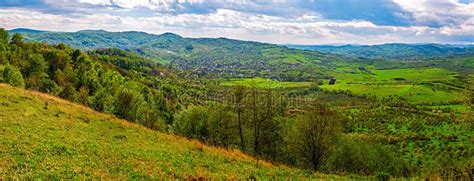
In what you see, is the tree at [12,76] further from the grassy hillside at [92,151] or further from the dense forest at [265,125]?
the grassy hillside at [92,151]

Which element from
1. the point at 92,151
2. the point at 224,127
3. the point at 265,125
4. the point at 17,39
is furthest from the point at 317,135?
the point at 17,39

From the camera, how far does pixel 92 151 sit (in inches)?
766

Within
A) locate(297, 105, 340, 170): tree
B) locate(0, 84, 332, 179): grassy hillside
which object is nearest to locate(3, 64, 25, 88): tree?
locate(0, 84, 332, 179): grassy hillside

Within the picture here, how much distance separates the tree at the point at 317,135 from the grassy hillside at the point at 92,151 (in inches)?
743

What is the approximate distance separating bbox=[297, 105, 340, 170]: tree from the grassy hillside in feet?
61.9

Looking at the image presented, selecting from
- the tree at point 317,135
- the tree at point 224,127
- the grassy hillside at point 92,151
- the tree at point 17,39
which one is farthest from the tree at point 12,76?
the tree at point 317,135

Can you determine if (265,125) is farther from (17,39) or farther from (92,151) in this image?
(17,39)

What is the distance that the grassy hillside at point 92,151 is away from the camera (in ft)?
52.7

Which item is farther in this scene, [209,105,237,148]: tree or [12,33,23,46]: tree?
[12,33,23,46]: tree

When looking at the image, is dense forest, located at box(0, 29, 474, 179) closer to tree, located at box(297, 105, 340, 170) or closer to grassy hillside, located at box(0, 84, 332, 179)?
tree, located at box(297, 105, 340, 170)

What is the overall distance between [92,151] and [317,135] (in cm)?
3050

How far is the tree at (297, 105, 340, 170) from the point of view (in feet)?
142

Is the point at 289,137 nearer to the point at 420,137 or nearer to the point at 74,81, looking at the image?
the point at 74,81

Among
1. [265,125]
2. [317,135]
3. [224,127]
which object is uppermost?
[317,135]
